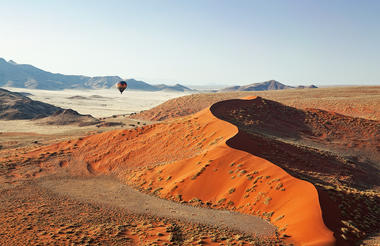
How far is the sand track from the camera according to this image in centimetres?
1812

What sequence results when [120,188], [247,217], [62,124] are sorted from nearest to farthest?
[247,217] < [120,188] < [62,124]

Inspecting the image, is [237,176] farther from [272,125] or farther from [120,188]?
[272,125]

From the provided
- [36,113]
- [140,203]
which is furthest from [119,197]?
[36,113]

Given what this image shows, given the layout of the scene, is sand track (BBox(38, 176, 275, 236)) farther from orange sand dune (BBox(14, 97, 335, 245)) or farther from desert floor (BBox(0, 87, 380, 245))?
orange sand dune (BBox(14, 97, 335, 245))

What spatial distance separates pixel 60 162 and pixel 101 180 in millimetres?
8326

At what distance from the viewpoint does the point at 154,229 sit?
1822 cm

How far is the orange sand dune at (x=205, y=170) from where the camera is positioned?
58.2 ft

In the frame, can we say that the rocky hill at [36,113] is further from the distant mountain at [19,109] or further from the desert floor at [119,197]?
the desert floor at [119,197]

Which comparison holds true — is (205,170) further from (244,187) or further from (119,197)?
(119,197)

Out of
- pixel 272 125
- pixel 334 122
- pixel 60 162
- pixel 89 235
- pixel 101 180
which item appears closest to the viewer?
pixel 89 235

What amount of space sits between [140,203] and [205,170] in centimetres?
582

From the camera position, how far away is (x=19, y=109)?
9475cm

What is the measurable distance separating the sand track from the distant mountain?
71401mm

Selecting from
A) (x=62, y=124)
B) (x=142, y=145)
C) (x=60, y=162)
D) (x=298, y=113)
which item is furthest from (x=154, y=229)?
(x=62, y=124)
